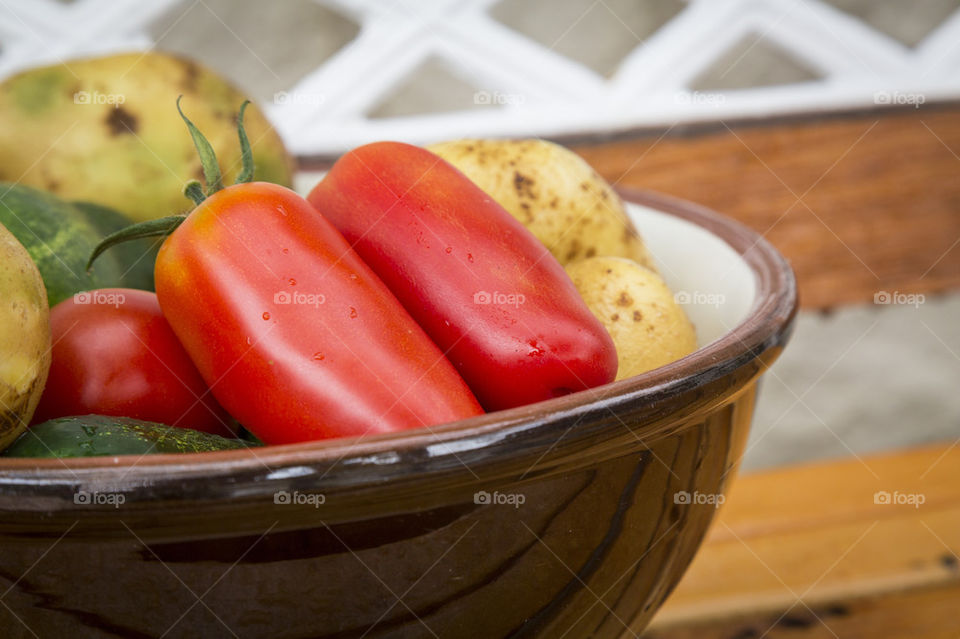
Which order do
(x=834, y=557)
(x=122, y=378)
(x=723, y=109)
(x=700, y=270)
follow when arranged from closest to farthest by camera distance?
(x=122, y=378)
(x=700, y=270)
(x=834, y=557)
(x=723, y=109)

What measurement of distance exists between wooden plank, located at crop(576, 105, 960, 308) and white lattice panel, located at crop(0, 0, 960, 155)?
3 centimetres

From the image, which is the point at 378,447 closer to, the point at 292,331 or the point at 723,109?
the point at 292,331

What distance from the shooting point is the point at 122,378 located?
0.30 meters

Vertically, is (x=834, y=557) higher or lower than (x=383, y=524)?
lower

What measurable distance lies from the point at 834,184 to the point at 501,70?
412 millimetres

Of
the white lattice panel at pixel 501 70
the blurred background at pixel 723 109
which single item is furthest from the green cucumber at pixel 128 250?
the white lattice panel at pixel 501 70

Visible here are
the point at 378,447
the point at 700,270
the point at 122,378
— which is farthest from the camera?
the point at 700,270

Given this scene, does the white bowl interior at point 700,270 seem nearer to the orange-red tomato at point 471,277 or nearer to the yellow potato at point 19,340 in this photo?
the orange-red tomato at point 471,277

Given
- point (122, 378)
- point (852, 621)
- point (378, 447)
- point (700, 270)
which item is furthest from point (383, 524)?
point (852, 621)

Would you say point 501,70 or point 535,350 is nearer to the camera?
point 535,350

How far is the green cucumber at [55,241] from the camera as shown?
0.34 meters

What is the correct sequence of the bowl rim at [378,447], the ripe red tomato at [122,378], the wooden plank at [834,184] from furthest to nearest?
the wooden plank at [834,184], the ripe red tomato at [122,378], the bowl rim at [378,447]

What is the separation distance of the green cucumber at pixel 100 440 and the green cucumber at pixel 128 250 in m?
0.12

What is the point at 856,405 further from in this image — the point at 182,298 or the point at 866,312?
the point at 182,298
